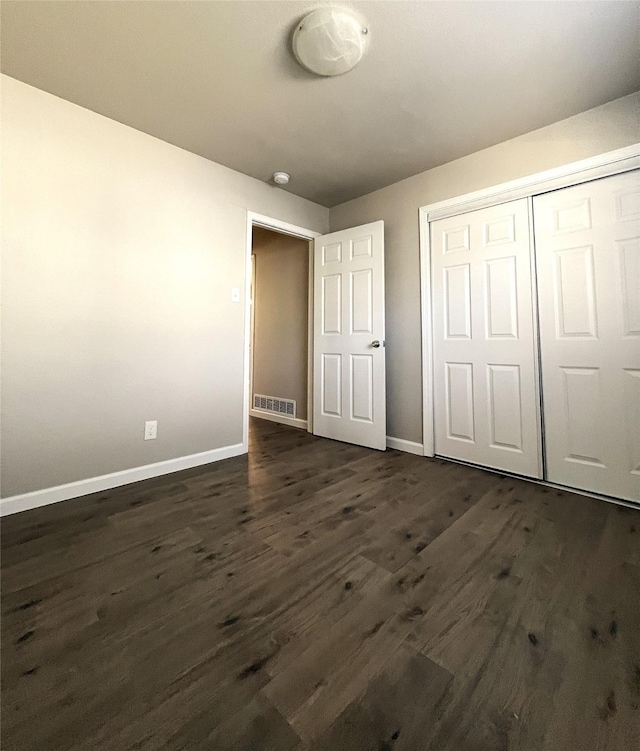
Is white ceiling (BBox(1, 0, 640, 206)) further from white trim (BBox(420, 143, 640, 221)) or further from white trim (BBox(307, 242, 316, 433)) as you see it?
white trim (BBox(307, 242, 316, 433))

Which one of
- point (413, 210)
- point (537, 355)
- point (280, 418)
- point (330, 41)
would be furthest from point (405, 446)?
point (330, 41)

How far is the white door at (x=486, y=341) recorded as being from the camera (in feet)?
7.07

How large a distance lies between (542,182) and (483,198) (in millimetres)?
357

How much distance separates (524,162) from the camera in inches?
84.4

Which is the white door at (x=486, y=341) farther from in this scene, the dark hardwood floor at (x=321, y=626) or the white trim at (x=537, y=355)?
the dark hardwood floor at (x=321, y=626)

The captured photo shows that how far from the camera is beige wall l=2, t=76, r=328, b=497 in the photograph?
170cm

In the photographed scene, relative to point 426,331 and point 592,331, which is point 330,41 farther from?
point 592,331

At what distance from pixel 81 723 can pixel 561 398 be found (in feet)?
8.38

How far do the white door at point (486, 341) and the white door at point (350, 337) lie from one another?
0.48 meters

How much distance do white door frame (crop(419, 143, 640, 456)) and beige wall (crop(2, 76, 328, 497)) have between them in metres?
1.51

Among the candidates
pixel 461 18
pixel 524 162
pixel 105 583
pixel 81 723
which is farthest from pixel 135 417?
pixel 524 162

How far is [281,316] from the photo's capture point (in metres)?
3.91

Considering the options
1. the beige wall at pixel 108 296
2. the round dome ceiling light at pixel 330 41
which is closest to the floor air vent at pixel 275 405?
the beige wall at pixel 108 296

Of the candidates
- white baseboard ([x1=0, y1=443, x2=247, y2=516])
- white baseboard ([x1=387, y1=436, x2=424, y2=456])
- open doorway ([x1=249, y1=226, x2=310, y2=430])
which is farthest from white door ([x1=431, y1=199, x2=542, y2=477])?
white baseboard ([x1=0, y1=443, x2=247, y2=516])
